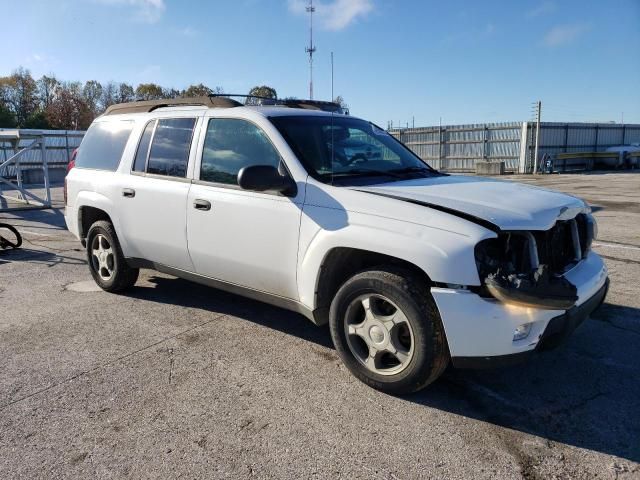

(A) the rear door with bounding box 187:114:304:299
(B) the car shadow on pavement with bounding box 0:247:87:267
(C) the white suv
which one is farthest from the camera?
(B) the car shadow on pavement with bounding box 0:247:87:267

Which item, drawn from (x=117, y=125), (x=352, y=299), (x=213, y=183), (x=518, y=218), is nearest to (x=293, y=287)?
(x=352, y=299)

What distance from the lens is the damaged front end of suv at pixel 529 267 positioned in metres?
2.87

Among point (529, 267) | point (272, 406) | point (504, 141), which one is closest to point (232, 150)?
point (272, 406)

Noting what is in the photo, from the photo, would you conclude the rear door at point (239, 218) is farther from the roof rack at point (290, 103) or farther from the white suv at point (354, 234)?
the roof rack at point (290, 103)

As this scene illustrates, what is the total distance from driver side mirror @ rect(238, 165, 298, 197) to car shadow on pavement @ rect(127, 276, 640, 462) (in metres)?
1.35

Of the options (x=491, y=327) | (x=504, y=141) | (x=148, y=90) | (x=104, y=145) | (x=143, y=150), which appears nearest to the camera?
(x=491, y=327)

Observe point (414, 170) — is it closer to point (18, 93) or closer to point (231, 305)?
point (231, 305)

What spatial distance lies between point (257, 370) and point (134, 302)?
7.25 feet

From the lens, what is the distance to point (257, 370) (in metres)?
3.76

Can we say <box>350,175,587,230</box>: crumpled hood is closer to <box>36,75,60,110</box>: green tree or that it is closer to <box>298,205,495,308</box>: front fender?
<box>298,205,495,308</box>: front fender

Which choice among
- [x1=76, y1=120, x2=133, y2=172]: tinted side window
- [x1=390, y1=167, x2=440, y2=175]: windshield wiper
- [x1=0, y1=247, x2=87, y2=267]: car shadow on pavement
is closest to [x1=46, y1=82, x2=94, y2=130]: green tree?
[x1=0, y1=247, x2=87, y2=267]: car shadow on pavement

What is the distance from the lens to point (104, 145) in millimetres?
5582

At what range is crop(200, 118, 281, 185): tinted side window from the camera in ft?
13.2

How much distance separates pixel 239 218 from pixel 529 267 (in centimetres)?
211
